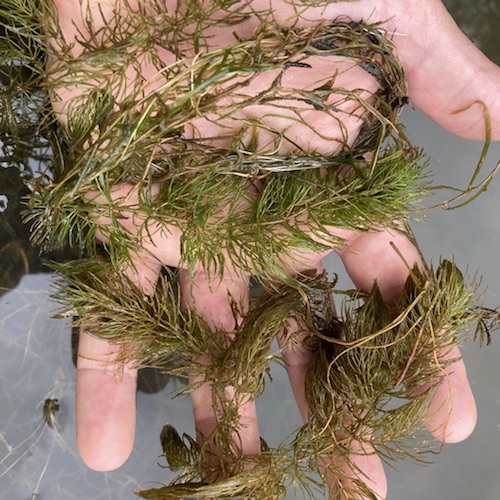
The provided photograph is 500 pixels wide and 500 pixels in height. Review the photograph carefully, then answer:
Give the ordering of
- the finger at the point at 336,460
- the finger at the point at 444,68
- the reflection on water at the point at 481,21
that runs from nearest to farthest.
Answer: the finger at the point at 444,68 < the finger at the point at 336,460 < the reflection on water at the point at 481,21

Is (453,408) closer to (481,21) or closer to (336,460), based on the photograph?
(336,460)

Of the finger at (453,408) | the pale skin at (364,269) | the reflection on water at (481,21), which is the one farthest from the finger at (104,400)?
the reflection on water at (481,21)

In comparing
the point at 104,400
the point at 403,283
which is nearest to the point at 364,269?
the point at 403,283

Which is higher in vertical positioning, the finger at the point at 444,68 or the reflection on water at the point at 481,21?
the reflection on water at the point at 481,21

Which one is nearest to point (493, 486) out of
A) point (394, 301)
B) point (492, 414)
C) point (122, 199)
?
point (492, 414)

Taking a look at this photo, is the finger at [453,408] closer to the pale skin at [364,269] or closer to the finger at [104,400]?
the pale skin at [364,269]

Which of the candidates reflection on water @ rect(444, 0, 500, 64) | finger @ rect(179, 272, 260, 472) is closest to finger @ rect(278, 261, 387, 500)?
finger @ rect(179, 272, 260, 472)

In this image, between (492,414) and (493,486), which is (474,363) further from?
(493,486)
